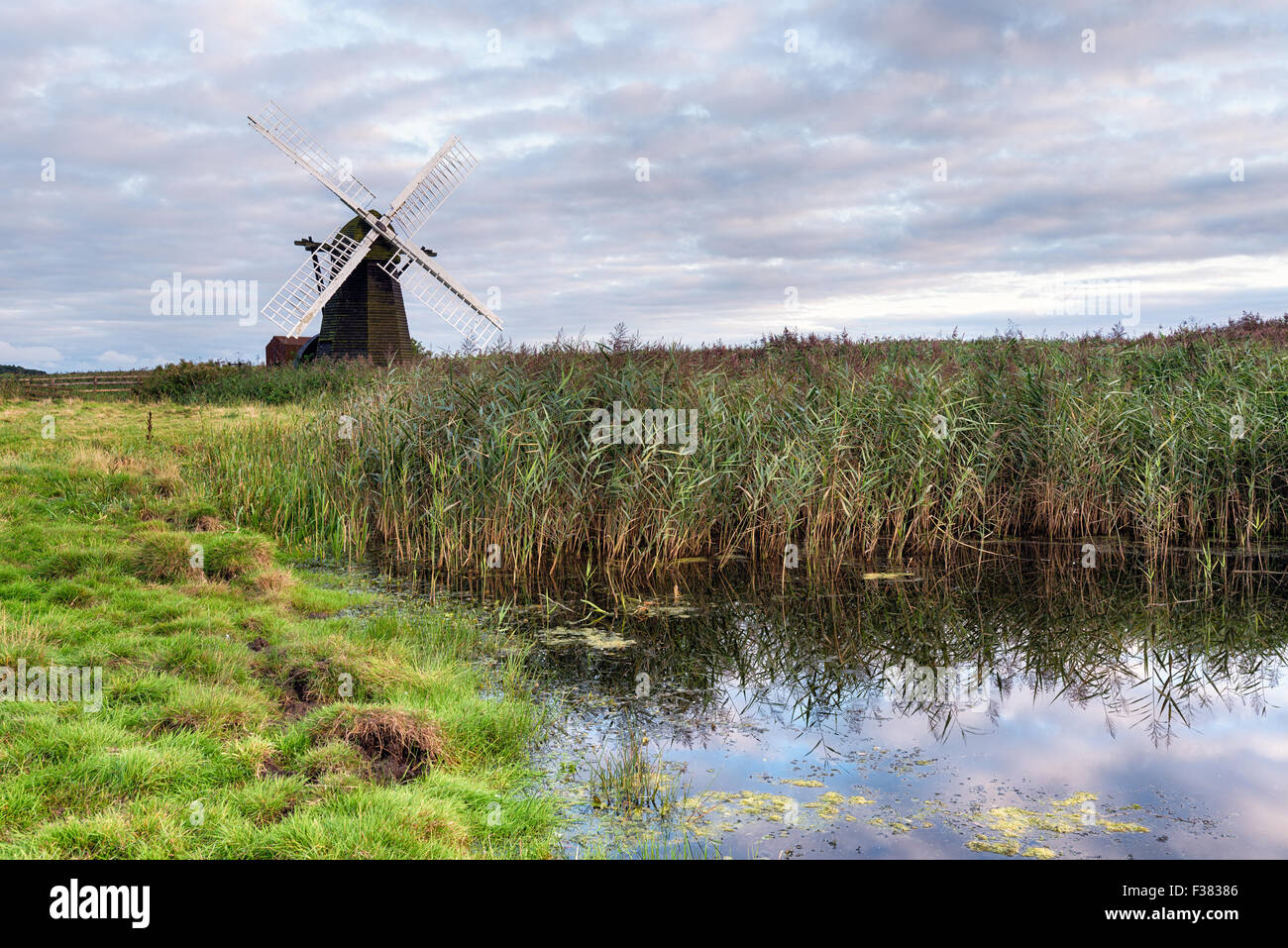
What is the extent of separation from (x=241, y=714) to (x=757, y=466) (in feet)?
20.5

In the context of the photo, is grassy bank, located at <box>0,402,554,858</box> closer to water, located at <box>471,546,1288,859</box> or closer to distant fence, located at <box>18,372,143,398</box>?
water, located at <box>471,546,1288,859</box>

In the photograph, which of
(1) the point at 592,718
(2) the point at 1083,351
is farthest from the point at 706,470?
(2) the point at 1083,351

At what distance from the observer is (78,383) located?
104 feet

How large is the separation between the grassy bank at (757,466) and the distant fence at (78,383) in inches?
858

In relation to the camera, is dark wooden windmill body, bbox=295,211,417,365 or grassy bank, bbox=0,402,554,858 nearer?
grassy bank, bbox=0,402,554,858

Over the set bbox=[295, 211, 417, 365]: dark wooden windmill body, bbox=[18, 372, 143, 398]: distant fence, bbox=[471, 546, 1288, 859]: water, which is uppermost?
bbox=[295, 211, 417, 365]: dark wooden windmill body

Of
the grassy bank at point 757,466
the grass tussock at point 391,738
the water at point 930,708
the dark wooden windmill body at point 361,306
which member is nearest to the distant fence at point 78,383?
the dark wooden windmill body at point 361,306

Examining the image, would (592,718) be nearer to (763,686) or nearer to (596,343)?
(763,686)

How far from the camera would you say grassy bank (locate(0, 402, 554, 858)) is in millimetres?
3580

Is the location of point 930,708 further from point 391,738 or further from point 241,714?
point 241,714

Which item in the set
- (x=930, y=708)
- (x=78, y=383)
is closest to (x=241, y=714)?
(x=930, y=708)

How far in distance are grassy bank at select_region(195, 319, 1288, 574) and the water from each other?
86 centimetres

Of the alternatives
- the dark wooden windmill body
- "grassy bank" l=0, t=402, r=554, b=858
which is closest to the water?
"grassy bank" l=0, t=402, r=554, b=858

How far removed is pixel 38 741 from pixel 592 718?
2.98 meters
